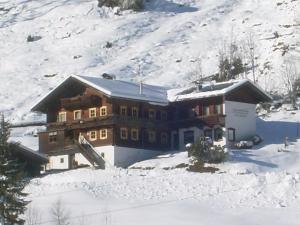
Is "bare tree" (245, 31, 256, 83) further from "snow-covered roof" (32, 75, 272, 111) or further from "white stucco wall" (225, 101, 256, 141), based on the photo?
"white stucco wall" (225, 101, 256, 141)

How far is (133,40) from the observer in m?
90.2

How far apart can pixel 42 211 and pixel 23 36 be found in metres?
59.3

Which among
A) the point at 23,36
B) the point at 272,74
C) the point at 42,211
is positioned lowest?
the point at 42,211

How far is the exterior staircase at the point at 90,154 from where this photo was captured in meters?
54.5

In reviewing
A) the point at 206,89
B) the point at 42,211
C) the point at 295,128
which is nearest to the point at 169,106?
the point at 206,89

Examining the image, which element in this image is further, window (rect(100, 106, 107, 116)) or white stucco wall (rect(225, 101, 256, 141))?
white stucco wall (rect(225, 101, 256, 141))

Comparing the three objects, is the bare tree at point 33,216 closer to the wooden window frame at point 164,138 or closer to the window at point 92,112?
the window at point 92,112

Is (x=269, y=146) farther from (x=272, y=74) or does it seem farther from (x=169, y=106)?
(x=272, y=74)

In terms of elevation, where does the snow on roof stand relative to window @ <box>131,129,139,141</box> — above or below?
above

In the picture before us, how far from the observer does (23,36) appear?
96438mm

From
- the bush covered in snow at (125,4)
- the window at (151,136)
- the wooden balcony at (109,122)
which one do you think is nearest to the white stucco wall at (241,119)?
the wooden balcony at (109,122)

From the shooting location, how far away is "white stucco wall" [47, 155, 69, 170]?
56.8m

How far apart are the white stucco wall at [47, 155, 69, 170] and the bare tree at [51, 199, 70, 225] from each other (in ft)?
54.3

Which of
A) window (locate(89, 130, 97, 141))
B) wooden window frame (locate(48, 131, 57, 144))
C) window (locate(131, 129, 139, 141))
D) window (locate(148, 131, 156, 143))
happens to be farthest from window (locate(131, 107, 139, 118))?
wooden window frame (locate(48, 131, 57, 144))
